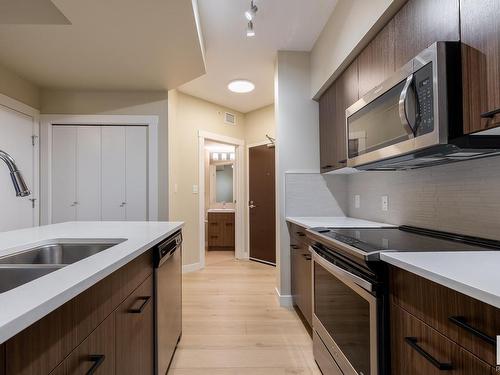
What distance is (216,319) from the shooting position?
2549mm

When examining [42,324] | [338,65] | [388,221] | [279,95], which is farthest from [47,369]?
[279,95]

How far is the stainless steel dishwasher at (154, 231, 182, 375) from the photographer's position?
4.98ft

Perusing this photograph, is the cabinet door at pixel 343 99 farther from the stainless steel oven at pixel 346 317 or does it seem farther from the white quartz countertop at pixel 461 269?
the white quartz countertop at pixel 461 269

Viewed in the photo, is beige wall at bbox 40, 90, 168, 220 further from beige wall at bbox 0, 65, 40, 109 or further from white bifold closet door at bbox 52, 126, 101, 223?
white bifold closet door at bbox 52, 126, 101, 223

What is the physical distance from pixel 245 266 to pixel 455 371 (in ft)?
12.5

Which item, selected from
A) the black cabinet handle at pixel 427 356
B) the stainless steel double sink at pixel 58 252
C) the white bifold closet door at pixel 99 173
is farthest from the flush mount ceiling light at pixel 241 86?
the black cabinet handle at pixel 427 356

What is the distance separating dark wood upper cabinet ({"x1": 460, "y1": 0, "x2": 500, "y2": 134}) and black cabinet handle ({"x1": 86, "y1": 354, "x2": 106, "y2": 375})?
1.45m

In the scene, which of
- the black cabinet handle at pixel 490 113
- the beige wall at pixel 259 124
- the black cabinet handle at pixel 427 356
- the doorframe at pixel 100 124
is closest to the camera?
the black cabinet handle at pixel 427 356

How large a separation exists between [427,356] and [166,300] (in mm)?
1372

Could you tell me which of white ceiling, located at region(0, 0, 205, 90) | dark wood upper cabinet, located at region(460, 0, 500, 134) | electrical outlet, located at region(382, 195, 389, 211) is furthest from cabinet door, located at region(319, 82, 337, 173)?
dark wood upper cabinet, located at region(460, 0, 500, 134)

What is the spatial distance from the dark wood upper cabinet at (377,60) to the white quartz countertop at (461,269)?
3.33 ft

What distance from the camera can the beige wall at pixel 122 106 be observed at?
3418 mm

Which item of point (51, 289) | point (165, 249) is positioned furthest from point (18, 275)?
point (165, 249)

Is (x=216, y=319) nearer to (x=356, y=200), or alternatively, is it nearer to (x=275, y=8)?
(x=356, y=200)
